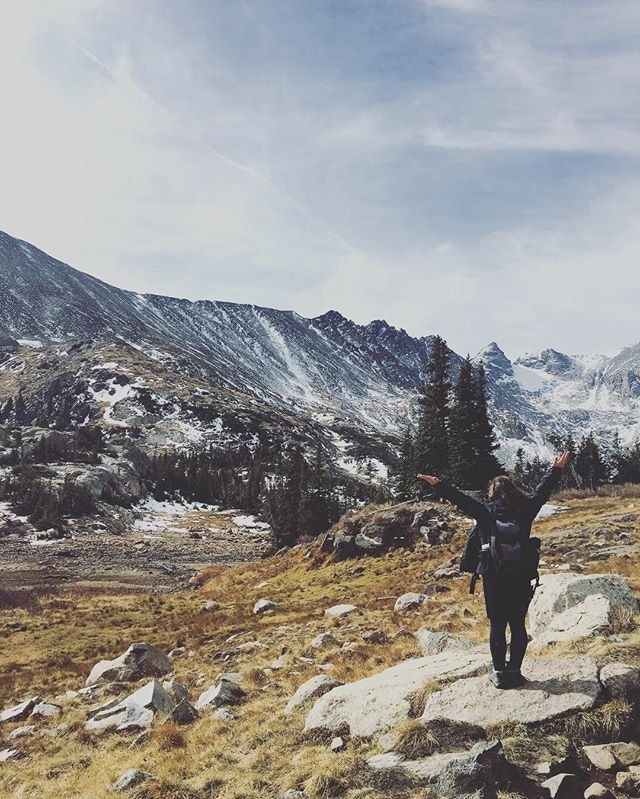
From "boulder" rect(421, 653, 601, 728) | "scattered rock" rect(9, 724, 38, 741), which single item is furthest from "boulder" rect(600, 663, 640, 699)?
"scattered rock" rect(9, 724, 38, 741)

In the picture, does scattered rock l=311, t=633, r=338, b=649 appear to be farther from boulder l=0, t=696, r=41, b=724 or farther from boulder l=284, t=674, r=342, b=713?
boulder l=0, t=696, r=41, b=724

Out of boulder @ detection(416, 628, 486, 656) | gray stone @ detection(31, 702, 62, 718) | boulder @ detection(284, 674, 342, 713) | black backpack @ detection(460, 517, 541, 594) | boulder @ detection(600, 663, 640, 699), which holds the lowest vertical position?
gray stone @ detection(31, 702, 62, 718)

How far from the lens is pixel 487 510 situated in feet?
25.5

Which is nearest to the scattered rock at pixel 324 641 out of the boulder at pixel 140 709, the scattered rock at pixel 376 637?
the scattered rock at pixel 376 637

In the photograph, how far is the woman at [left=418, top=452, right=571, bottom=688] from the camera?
7.72 m

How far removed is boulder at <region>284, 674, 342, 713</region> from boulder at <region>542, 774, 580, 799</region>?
5.21 metres

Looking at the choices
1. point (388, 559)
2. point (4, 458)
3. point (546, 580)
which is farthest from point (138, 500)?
point (546, 580)

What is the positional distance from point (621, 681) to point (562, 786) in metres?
2.17

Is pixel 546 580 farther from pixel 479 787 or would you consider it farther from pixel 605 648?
pixel 479 787

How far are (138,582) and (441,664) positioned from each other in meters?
44.8

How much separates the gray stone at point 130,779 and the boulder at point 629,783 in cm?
620

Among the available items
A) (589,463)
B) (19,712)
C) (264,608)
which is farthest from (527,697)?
(589,463)

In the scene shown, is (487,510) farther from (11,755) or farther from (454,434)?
(454,434)

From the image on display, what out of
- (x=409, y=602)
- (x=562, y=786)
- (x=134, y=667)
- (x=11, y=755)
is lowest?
(x=134, y=667)
